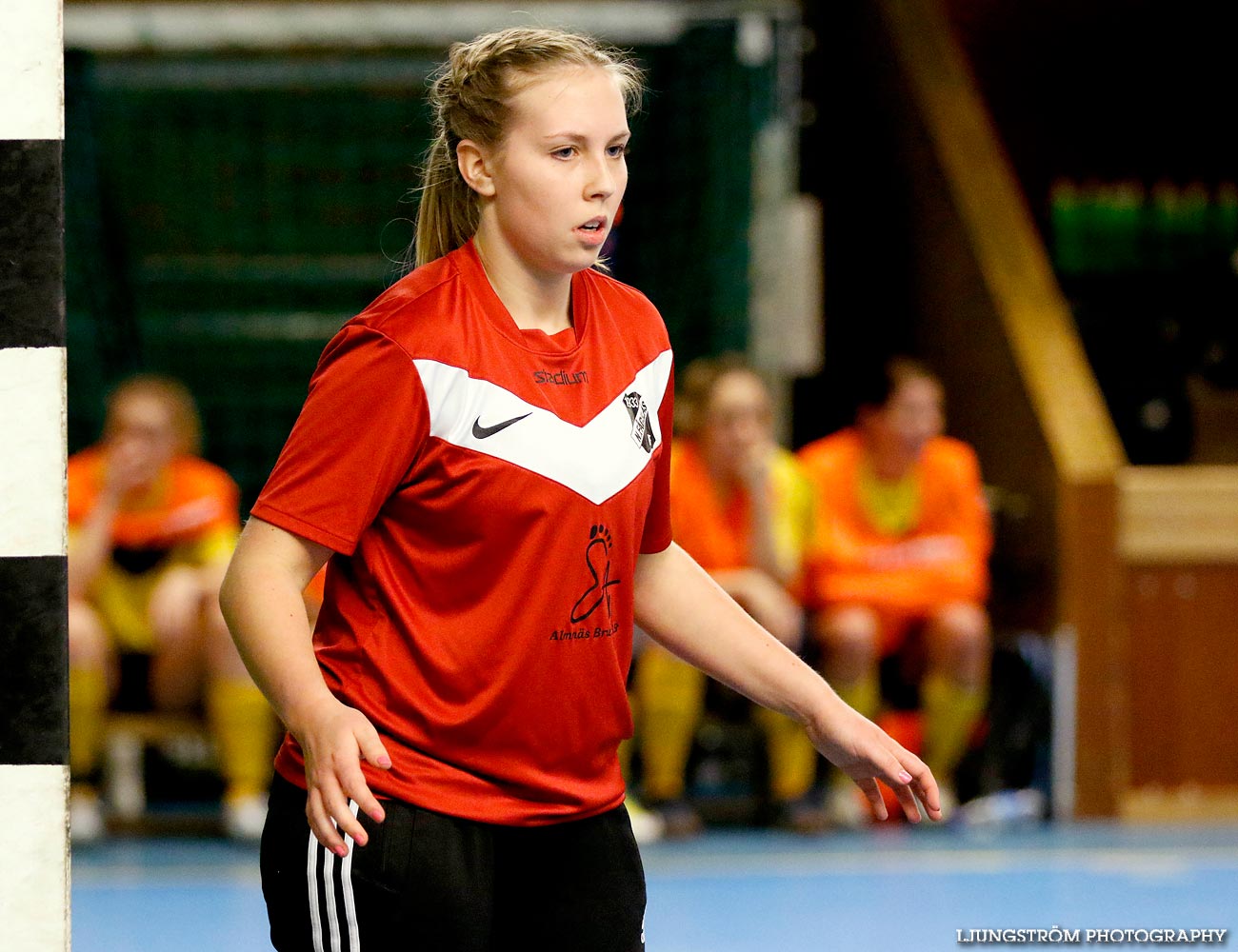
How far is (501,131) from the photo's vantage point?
1.66 meters

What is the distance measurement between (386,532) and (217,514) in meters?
3.39

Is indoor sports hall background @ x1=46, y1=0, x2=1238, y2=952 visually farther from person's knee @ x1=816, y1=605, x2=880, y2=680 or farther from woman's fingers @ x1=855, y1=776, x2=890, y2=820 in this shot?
woman's fingers @ x1=855, y1=776, x2=890, y2=820

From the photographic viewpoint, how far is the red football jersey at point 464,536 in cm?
155

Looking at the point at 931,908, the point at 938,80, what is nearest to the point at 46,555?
the point at 931,908

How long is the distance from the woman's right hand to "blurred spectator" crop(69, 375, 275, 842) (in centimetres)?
325

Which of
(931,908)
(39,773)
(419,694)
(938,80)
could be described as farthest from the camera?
(938,80)

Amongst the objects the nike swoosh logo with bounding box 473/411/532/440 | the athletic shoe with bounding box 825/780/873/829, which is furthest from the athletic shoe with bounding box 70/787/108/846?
the nike swoosh logo with bounding box 473/411/532/440

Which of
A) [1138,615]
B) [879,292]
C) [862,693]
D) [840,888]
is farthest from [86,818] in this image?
[879,292]

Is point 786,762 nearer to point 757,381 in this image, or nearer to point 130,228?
point 757,381

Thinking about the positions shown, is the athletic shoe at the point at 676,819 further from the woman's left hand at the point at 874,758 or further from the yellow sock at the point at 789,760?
the woman's left hand at the point at 874,758

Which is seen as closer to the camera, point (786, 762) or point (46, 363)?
point (46, 363)

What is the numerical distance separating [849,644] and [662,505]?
119 inches

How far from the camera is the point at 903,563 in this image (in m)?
5.04

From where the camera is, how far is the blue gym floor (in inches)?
147
